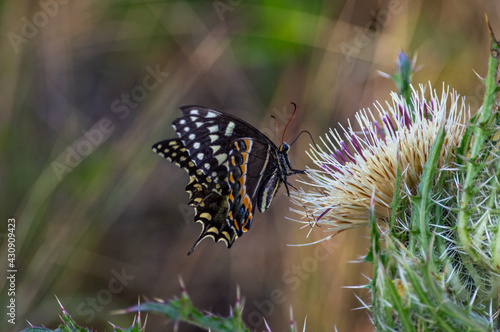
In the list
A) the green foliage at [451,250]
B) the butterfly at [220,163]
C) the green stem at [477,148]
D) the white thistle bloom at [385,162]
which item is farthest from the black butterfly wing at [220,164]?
the green stem at [477,148]

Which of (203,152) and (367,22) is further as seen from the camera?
(367,22)

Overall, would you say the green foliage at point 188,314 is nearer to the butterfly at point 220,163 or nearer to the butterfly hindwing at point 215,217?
the butterfly at point 220,163

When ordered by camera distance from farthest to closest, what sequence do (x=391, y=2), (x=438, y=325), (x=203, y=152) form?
1. (x=391, y=2)
2. (x=203, y=152)
3. (x=438, y=325)

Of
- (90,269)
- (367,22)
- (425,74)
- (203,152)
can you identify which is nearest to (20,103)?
(90,269)

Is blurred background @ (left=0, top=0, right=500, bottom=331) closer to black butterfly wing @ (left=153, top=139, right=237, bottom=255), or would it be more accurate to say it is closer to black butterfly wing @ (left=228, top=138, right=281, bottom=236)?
black butterfly wing @ (left=228, top=138, right=281, bottom=236)

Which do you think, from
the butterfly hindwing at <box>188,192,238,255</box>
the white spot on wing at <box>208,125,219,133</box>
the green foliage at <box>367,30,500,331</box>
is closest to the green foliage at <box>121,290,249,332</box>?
the green foliage at <box>367,30,500,331</box>

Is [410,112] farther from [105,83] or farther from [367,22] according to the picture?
[105,83]
